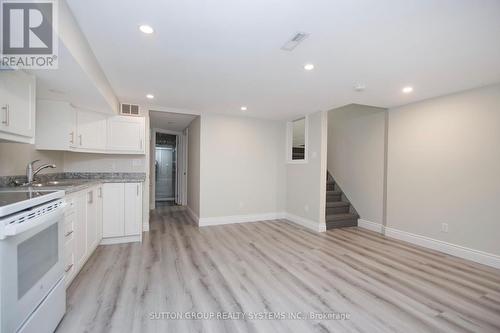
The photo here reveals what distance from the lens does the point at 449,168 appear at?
3316 millimetres

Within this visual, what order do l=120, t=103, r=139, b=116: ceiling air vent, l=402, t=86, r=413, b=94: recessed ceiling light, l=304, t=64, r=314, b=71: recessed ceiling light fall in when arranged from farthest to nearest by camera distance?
l=120, t=103, r=139, b=116: ceiling air vent, l=402, t=86, r=413, b=94: recessed ceiling light, l=304, t=64, r=314, b=71: recessed ceiling light

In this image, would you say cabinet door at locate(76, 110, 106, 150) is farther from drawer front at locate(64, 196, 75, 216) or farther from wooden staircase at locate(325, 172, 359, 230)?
wooden staircase at locate(325, 172, 359, 230)

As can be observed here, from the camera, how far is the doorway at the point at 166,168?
24.1 ft

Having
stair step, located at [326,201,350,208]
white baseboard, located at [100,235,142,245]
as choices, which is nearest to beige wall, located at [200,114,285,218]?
stair step, located at [326,201,350,208]

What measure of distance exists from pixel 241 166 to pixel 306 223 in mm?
1765

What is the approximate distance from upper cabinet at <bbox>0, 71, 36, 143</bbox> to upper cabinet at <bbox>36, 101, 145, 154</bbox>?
0.89 metres

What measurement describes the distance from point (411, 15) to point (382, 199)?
3.39 metres

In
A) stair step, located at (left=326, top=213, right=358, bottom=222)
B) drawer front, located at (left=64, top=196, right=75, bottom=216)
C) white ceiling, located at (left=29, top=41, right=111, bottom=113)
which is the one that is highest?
white ceiling, located at (left=29, top=41, right=111, bottom=113)

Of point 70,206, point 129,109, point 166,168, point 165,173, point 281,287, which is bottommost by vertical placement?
point 281,287

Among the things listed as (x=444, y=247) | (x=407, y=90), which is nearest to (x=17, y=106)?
(x=407, y=90)

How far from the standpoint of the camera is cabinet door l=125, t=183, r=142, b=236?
353 centimetres

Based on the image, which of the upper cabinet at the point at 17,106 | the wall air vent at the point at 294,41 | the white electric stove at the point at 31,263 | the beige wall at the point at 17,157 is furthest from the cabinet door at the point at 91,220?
the wall air vent at the point at 294,41

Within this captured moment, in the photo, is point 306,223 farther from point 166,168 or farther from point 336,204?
point 166,168

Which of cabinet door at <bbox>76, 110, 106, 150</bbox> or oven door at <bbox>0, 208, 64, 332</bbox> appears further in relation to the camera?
cabinet door at <bbox>76, 110, 106, 150</bbox>
